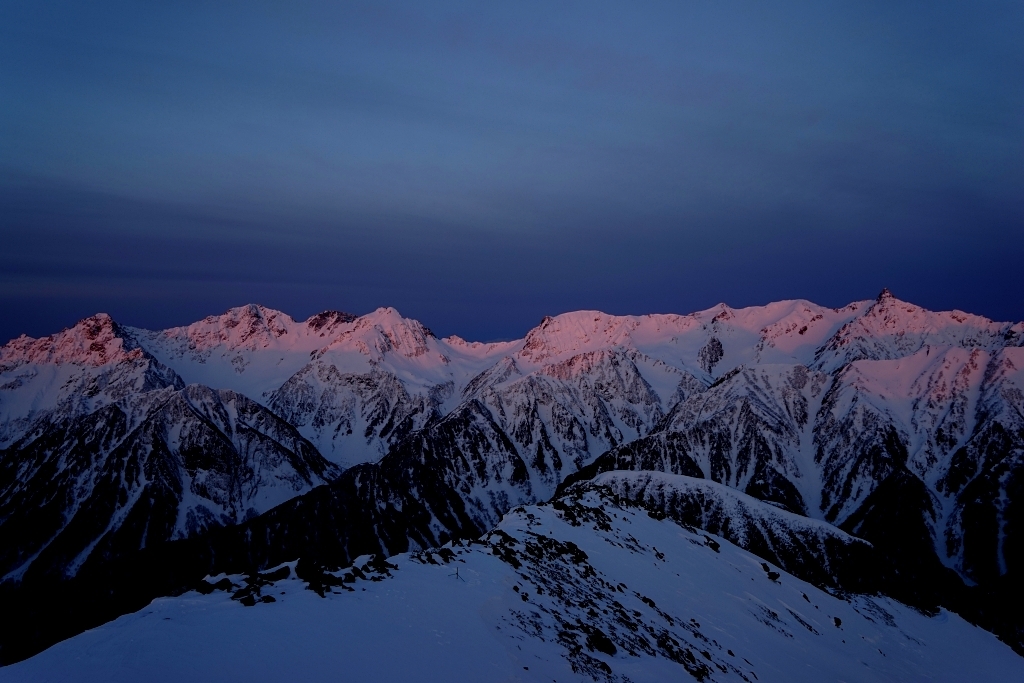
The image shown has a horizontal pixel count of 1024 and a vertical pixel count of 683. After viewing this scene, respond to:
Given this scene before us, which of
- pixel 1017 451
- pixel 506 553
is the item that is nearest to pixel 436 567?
pixel 506 553

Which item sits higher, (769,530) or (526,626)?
(526,626)

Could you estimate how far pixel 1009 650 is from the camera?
57.2m

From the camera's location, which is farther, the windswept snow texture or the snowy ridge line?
the snowy ridge line

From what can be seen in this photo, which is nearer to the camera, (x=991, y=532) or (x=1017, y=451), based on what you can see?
(x=991, y=532)

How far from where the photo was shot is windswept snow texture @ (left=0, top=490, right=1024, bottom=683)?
13883 mm

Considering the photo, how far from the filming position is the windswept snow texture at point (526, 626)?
1388 centimetres

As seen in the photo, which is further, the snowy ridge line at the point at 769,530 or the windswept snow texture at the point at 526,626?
the snowy ridge line at the point at 769,530

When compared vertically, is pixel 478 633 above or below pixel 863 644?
above

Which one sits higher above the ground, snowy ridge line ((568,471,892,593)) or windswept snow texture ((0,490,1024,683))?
windswept snow texture ((0,490,1024,683))

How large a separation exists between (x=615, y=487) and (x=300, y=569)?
323 ft

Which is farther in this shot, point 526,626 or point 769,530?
point 769,530

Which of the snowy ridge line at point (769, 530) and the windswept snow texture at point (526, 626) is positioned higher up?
the windswept snow texture at point (526, 626)

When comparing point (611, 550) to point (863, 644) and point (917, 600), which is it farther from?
point (917, 600)

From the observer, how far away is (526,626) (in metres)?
20.8
